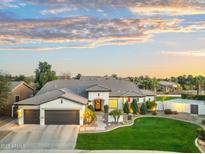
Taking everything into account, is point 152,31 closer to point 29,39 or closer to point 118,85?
point 118,85

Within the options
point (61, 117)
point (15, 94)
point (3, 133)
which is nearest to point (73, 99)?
point (61, 117)

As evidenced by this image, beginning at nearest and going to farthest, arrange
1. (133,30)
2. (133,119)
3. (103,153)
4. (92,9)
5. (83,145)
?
(103,153)
(83,145)
(133,119)
(92,9)
(133,30)

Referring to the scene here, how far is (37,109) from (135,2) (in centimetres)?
1568

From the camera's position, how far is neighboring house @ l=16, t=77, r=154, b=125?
26750 millimetres

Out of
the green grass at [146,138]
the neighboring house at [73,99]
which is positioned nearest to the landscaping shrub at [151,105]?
the neighboring house at [73,99]

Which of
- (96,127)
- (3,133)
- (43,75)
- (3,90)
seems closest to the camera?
(3,133)

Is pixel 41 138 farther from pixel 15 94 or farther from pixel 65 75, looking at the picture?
pixel 65 75

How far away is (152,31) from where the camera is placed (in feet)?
127

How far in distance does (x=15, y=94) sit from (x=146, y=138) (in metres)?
17.1

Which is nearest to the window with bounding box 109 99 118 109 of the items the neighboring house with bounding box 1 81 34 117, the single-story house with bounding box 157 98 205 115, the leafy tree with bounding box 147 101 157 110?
Result: the leafy tree with bounding box 147 101 157 110

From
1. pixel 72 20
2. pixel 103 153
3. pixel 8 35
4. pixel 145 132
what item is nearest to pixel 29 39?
pixel 8 35

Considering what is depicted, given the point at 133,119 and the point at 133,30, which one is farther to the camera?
the point at 133,30

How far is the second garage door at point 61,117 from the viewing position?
2662 cm

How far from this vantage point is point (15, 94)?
33.7m
